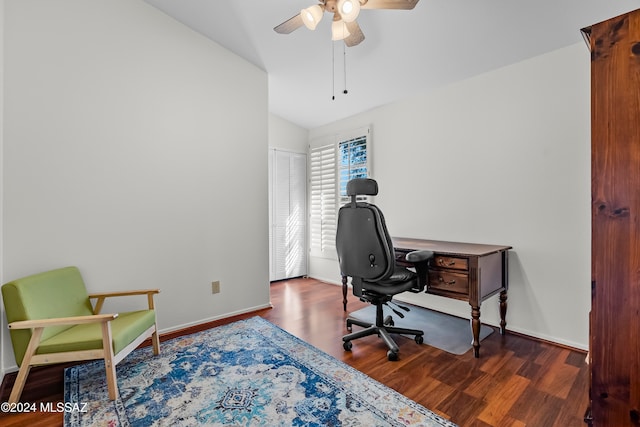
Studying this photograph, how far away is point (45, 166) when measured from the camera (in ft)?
7.39

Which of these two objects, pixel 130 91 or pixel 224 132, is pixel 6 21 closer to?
pixel 130 91

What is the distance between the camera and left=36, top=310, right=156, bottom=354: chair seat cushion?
1.79m

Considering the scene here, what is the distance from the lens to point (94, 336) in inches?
72.7

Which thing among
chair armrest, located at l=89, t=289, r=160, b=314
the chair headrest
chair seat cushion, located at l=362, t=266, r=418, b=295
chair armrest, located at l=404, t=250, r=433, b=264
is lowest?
chair armrest, located at l=89, t=289, r=160, b=314

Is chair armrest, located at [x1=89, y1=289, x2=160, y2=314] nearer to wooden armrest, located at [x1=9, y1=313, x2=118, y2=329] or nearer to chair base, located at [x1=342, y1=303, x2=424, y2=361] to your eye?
wooden armrest, located at [x1=9, y1=313, x2=118, y2=329]

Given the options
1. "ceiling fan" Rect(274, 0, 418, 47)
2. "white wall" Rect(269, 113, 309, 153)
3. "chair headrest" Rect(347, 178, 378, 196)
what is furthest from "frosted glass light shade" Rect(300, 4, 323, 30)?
"white wall" Rect(269, 113, 309, 153)

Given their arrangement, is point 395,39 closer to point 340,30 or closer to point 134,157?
point 340,30

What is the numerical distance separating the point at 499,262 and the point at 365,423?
1.74 meters

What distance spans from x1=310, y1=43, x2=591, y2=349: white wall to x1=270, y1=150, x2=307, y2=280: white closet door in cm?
185

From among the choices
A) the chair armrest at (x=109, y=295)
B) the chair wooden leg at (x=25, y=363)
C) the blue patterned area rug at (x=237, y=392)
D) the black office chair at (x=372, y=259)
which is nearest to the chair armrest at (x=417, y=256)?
the black office chair at (x=372, y=259)

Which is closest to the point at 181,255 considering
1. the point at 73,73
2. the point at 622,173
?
the point at 73,73

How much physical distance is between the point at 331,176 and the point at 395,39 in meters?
2.13

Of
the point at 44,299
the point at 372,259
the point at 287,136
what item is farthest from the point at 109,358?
the point at 287,136

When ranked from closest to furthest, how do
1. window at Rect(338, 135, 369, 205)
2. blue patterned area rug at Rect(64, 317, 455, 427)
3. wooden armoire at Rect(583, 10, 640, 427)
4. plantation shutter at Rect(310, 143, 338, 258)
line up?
wooden armoire at Rect(583, 10, 640, 427) < blue patterned area rug at Rect(64, 317, 455, 427) < window at Rect(338, 135, 369, 205) < plantation shutter at Rect(310, 143, 338, 258)
